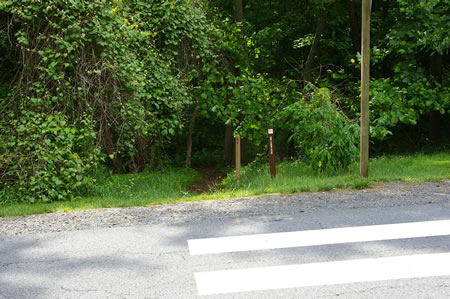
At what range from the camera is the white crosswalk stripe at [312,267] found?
12.3ft

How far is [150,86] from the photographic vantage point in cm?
965

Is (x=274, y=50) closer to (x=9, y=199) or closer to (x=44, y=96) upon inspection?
(x=44, y=96)

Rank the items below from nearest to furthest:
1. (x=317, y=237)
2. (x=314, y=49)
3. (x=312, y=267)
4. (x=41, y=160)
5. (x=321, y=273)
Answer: (x=321, y=273) < (x=312, y=267) < (x=317, y=237) < (x=41, y=160) < (x=314, y=49)

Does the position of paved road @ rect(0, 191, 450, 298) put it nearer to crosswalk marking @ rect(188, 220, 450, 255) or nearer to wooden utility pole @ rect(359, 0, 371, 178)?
crosswalk marking @ rect(188, 220, 450, 255)

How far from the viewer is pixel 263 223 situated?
541cm

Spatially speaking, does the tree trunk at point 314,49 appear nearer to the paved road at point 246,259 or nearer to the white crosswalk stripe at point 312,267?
the paved road at point 246,259

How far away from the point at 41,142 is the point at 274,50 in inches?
405

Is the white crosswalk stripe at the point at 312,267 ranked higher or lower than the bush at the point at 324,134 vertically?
lower

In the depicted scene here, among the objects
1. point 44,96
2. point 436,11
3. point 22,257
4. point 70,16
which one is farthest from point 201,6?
point 22,257

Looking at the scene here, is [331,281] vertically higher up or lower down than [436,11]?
lower down

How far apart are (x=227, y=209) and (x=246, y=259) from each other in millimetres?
1915

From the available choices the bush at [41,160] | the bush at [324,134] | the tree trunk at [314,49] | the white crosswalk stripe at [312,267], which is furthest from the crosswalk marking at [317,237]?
the tree trunk at [314,49]

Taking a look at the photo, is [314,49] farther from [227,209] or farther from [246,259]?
[246,259]

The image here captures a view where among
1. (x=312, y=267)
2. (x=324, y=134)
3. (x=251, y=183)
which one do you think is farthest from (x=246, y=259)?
(x=324, y=134)
